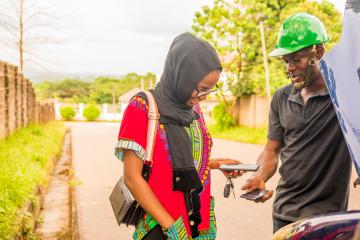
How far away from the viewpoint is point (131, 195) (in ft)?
5.86

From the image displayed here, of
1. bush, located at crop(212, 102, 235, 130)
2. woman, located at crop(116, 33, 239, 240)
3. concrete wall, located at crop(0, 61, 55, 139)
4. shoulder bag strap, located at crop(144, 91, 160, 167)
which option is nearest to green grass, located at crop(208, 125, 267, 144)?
bush, located at crop(212, 102, 235, 130)

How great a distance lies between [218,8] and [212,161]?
18.6 m

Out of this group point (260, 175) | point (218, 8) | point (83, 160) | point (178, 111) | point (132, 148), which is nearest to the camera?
point (132, 148)

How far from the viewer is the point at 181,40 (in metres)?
1.74

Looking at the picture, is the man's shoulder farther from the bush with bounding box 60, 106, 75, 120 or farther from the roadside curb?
the bush with bounding box 60, 106, 75, 120

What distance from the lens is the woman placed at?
5.51 ft

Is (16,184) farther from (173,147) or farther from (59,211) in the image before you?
(173,147)

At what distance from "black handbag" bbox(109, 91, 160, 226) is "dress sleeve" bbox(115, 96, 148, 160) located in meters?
0.02

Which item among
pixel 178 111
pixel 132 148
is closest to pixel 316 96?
pixel 178 111

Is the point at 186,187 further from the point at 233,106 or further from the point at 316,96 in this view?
the point at 233,106

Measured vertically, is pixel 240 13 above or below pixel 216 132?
above

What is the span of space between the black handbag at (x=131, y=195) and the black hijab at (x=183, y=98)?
0.04 m

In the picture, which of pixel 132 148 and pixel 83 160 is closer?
pixel 132 148

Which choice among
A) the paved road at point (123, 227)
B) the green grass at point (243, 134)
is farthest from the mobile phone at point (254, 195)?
the green grass at point (243, 134)
